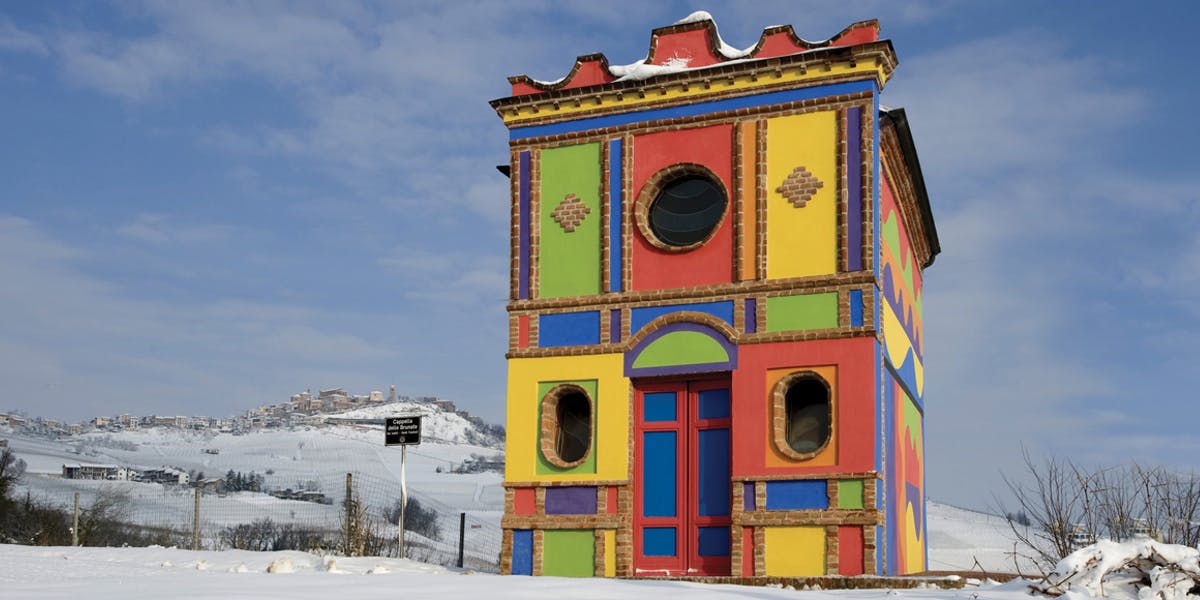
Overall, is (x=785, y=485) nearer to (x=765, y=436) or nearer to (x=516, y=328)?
(x=765, y=436)

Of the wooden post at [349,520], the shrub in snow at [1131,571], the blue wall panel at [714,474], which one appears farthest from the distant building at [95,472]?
the shrub in snow at [1131,571]

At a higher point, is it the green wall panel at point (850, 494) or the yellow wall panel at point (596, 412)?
the yellow wall panel at point (596, 412)

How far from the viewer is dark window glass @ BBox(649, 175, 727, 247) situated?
18578 millimetres

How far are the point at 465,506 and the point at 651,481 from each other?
138 feet

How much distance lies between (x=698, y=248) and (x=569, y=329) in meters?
2.24

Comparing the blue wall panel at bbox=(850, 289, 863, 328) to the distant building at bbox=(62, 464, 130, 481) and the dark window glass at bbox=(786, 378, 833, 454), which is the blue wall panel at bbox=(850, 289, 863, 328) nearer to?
the dark window glass at bbox=(786, 378, 833, 454)

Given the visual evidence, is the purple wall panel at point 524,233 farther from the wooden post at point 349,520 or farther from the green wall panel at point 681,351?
the wooden post at point 349,520

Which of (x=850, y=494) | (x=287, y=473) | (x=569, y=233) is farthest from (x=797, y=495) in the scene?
(x=287, y=473)

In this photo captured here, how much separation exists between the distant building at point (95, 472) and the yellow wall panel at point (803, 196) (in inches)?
2198

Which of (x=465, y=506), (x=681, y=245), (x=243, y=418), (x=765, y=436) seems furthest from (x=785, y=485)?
(x=243, y=418)

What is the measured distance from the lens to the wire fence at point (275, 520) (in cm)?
2416

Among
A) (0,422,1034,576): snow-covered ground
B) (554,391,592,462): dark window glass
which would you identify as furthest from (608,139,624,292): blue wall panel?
(0,422,1034,576): snow-covered ground

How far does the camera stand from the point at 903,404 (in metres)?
20.4

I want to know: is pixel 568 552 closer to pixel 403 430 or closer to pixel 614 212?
pixel 403 430
